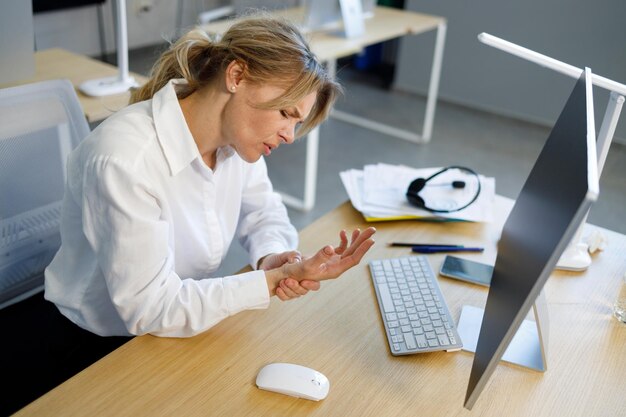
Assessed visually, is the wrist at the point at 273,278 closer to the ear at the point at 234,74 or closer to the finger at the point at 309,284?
the finger at the point at 309,284

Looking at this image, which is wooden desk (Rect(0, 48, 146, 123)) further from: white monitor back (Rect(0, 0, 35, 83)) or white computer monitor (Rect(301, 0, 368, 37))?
white computer monitor (Rect(301, 0, 368, 37))

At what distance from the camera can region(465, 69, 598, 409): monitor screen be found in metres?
0.69

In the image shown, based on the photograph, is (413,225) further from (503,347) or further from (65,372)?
(65,372)

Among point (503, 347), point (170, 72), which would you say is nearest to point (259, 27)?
point (170, 72)

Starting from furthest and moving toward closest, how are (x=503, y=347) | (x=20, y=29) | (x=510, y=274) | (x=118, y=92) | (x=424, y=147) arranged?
(x=424, y=147) → (x=118, y=92) → (x=20, y=29) → (x=510, y=274) → (x=503, y=347)

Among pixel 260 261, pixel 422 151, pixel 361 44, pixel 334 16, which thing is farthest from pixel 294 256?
pixel 422 151

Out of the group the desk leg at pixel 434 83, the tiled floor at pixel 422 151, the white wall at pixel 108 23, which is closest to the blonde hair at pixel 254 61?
the tiled floor at pixel 422 151

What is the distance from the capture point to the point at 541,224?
82 centimetres

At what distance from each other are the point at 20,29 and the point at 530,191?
1.50 m

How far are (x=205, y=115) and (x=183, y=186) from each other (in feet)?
0.48

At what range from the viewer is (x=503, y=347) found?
0.75 m

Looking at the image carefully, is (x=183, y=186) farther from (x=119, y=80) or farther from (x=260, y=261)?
(x=119, y=80)

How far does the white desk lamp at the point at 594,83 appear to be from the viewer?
1.12 meters

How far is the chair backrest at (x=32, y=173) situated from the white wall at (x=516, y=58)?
3.24 meters
